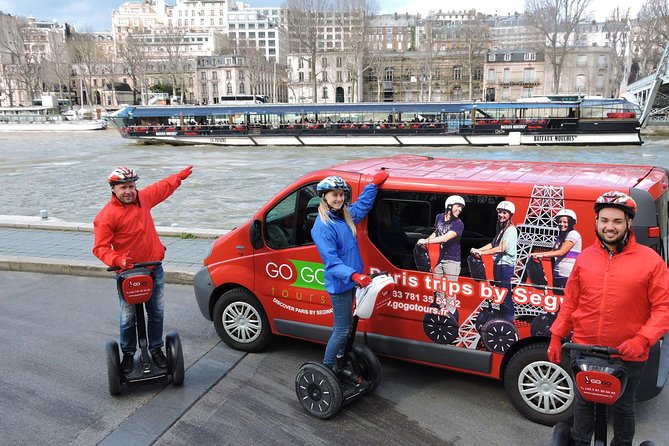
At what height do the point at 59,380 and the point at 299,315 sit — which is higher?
the point at 299,315

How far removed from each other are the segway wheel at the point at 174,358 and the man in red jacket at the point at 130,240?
8 centimetres

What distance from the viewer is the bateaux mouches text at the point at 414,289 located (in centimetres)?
396

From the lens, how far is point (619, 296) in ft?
9.54

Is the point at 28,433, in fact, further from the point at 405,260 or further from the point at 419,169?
the point at 419,169

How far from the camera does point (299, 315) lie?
5055 millimetres

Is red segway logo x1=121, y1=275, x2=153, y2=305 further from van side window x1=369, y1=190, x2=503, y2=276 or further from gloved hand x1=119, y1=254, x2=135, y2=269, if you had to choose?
van side window x1=369, y1=190, x2=503, y2=276

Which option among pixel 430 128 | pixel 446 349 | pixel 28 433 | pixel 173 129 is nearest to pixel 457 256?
pixel 446 349

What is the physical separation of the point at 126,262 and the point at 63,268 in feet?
15.2

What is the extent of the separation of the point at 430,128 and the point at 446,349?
126 feet

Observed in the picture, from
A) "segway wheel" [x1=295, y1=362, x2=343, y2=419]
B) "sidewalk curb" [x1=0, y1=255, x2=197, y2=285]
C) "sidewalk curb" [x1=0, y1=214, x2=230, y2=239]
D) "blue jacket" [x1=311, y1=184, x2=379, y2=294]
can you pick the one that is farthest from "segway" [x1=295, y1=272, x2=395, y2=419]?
"sidewalk curb" [x1=0, y1=214, x2=230, y2=239]

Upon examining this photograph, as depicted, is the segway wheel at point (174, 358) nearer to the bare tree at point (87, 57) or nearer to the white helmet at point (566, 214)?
the white helmet at point (566, 214)

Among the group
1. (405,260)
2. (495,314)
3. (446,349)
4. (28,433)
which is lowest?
(28,433)

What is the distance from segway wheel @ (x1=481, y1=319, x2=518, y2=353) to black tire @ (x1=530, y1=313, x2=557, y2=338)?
13 cm

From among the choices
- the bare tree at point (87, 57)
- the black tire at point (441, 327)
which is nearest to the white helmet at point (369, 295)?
the black tire at point (441, 327)
